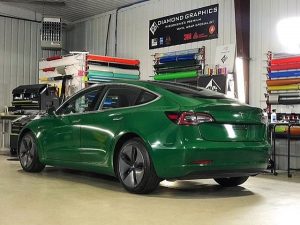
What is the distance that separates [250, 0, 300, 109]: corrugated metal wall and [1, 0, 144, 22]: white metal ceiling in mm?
3800

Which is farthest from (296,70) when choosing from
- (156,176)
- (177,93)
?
(156,176)

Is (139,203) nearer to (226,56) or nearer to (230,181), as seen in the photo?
(230,181)

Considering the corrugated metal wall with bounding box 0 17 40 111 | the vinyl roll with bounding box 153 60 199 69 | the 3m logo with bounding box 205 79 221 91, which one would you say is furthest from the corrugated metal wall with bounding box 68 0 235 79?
the corrugated metal wall with bounding box 0 17 40 111

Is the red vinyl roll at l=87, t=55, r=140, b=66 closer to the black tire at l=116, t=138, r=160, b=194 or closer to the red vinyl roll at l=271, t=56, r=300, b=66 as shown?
the red vinyl roll at l=271, t=56, r=300, b=66

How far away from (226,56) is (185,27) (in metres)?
1.52

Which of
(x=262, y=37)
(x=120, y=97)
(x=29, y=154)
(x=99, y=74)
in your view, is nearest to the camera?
(x=120, y=97)

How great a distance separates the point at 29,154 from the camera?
6500 mm

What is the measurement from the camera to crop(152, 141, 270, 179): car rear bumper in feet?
14.4

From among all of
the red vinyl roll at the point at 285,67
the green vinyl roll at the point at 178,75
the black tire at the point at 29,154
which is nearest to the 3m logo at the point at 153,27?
the green vinyl roll at the point at 178,75

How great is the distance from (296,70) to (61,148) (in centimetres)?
418

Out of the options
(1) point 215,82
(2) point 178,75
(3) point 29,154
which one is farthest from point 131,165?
(2) point 178,75

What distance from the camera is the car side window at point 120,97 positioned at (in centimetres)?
506

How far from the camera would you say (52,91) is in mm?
11391

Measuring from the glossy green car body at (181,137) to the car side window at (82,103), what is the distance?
0.18 m
